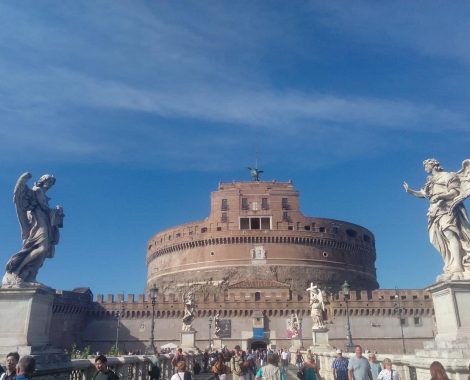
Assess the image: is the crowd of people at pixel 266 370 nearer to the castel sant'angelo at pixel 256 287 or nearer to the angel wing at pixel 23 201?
the angel wing at pixel 23 201

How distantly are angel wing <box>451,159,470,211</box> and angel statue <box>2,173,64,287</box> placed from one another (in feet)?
22.1

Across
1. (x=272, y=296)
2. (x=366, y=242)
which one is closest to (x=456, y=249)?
(x=272, y=296)

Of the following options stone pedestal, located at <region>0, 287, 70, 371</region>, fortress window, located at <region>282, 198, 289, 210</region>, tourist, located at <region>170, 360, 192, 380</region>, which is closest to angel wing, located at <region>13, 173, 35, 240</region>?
stone pedestal, located at <region>0, 287, 70, 371</region>

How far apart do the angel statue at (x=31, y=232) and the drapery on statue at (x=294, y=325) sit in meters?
36.1

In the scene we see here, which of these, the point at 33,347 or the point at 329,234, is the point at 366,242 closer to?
the point at 329,234

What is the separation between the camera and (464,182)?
23.1ft

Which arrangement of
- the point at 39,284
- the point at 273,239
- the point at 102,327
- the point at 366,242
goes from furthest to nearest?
1. the point at 366,242
2. the point at 273,239
3. the point at 102,327
4. the point at 39,284

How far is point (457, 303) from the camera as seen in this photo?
247 inches

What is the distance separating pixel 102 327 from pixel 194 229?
18924mm

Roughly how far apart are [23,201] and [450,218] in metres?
7.01

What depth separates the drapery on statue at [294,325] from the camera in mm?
40631

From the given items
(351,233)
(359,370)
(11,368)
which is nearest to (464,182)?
(359,370)

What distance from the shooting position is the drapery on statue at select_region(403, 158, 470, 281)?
676cm

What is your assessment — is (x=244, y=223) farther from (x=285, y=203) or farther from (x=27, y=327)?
(x=27, y=327)
